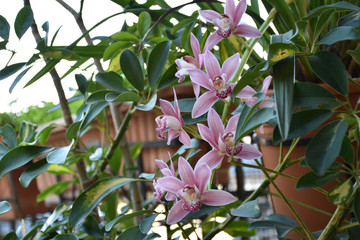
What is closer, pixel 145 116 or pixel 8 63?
pixel 8 63

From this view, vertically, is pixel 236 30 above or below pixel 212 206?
above

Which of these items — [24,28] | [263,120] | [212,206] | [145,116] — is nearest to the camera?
[263,120]

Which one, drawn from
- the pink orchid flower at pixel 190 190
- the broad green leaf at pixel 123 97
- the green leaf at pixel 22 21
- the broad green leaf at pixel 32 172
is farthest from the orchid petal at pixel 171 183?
the green leaf at pixel 22 21

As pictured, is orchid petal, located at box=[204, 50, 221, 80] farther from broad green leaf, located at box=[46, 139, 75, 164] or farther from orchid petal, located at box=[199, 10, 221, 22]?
broad green leaf, located at box=[46, 139, 75, 164]

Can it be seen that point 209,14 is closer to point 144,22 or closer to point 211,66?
point 211,66

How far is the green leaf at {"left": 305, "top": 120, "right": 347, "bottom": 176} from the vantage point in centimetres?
28

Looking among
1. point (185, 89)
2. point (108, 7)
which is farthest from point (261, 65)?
point (108, 7)

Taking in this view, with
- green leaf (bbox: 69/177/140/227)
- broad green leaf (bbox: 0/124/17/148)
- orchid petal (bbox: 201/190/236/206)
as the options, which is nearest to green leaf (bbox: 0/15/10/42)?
broad green leaf (bbox: 0/124/17/148)

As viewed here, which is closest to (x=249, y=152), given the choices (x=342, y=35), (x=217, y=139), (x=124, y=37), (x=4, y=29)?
(x=217, y=139)

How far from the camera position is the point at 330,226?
414mm

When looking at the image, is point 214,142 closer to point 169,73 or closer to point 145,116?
point 169,73

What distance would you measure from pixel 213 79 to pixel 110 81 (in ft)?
0.53

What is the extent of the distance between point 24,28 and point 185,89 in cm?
36

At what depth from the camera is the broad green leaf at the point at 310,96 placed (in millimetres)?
328
